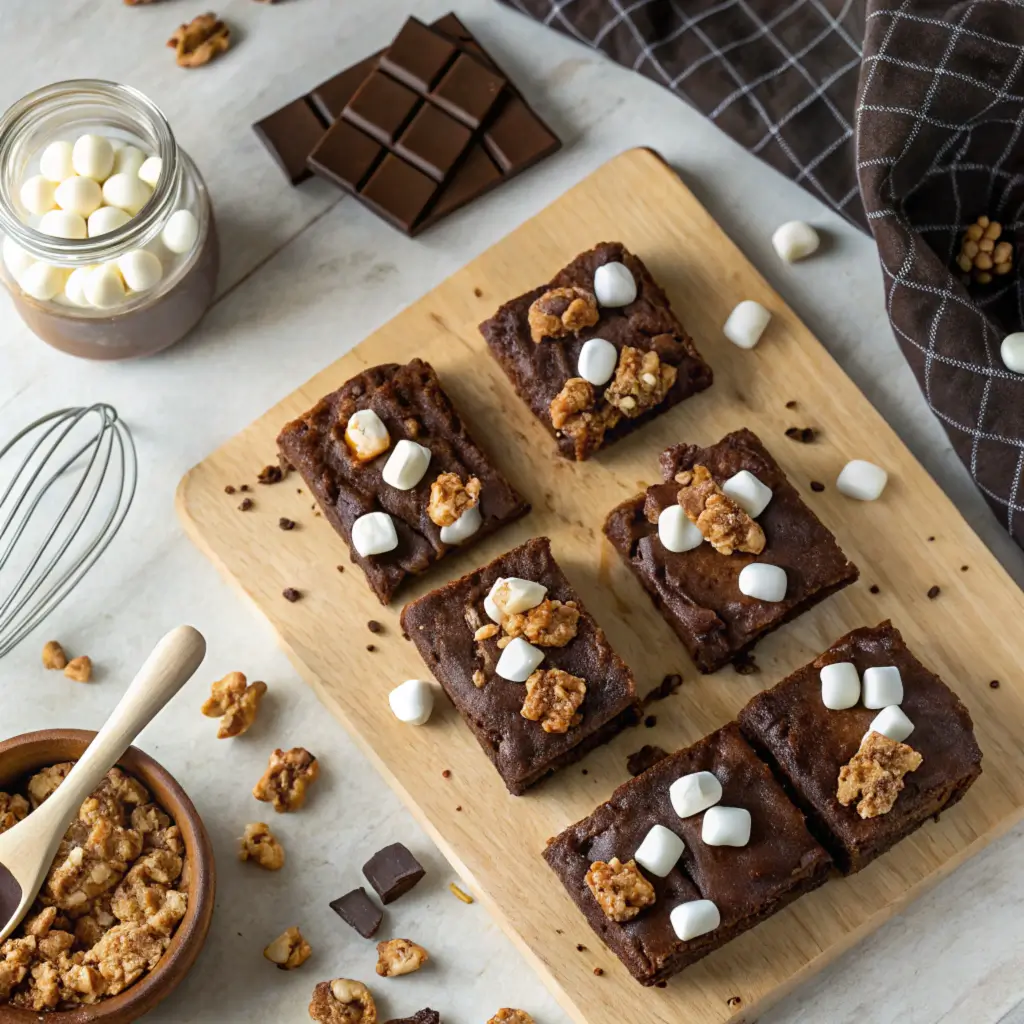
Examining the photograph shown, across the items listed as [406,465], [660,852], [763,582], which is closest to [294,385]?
[406,465]

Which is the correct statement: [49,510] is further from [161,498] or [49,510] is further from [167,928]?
[167,928]

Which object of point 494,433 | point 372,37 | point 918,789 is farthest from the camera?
point 372,37

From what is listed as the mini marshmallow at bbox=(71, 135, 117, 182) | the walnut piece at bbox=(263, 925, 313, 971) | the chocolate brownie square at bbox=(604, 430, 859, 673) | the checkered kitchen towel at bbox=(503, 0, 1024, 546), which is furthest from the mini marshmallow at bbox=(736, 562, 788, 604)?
the mini marshmallow at bbox=(71, 135, 117, 182)

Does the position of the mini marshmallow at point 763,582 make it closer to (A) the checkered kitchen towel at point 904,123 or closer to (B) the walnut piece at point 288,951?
(A) the checkered kitchen towel at point 904,123

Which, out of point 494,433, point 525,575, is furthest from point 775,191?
point 525,575

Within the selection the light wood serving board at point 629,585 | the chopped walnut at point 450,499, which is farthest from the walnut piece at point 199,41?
the chopped walnut at point 450,499

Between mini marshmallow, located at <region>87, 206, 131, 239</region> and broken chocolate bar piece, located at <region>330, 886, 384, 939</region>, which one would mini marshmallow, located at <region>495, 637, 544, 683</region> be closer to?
broken chocolate bar piece, located at <region>330, 886, 384, 939</region>
